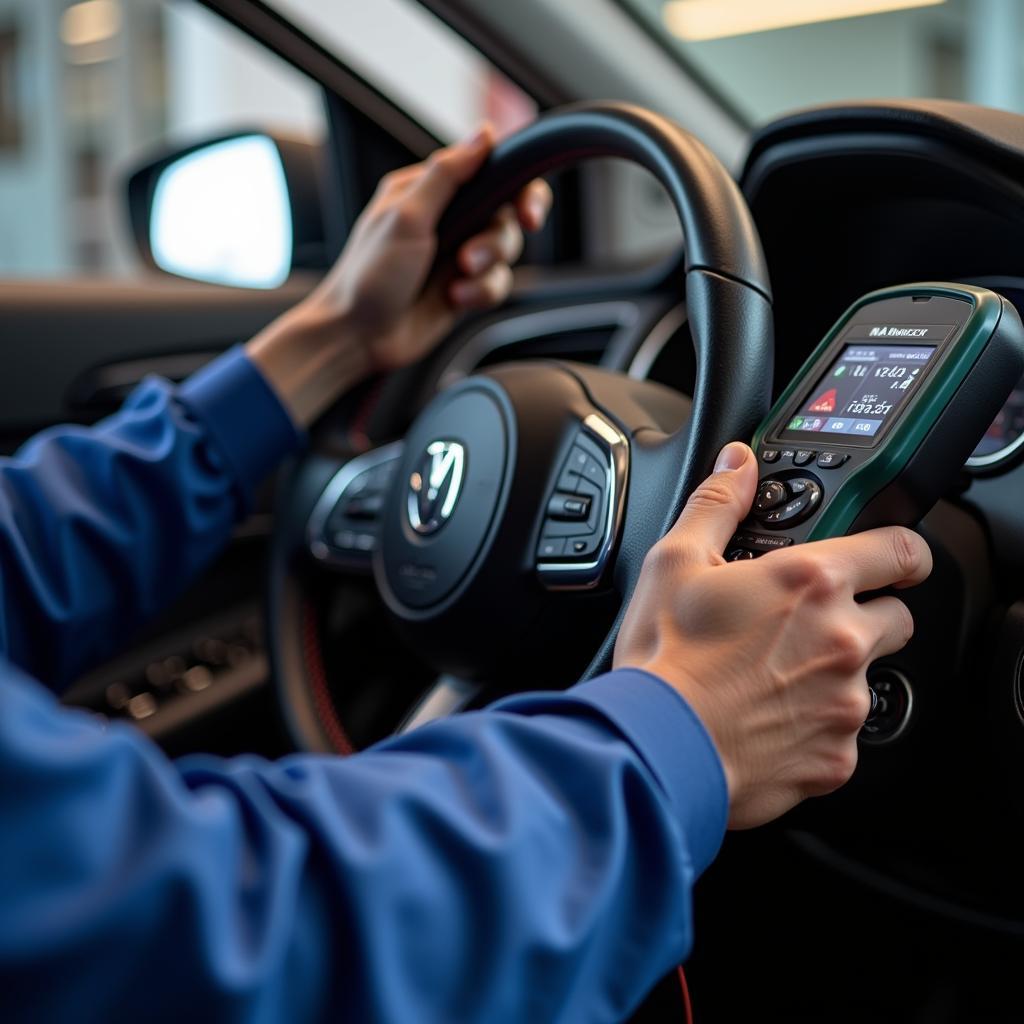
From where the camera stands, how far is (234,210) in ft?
5.39

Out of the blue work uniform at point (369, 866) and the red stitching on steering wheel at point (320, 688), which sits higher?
the blue work uniform at point (369, 866)

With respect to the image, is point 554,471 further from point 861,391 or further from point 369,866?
point 369,866

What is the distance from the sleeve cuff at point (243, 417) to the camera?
990 millimetres

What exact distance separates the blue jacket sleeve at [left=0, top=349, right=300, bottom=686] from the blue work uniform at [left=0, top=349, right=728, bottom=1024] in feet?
1.51

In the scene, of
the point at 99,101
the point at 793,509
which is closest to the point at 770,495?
the point at 793,509

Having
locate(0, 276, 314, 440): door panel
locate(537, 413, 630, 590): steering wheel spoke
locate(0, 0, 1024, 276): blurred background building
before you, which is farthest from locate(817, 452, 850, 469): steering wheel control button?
locate(0, 0, 1024, 276): blurred background building

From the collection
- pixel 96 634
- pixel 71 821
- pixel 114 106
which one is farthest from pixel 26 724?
pixel 114 106

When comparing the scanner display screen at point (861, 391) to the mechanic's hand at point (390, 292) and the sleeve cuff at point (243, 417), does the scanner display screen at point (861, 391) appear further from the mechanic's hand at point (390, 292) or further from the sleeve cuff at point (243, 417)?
the sleeve cuff at point (243, 417)

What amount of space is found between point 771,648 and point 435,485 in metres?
0.37

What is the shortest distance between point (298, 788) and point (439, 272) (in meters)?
0.68

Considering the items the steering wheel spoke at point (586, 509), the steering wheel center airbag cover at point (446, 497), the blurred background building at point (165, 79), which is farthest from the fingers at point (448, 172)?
the blurred background building at point (165, 79)

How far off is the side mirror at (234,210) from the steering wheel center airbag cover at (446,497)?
69 centimetres

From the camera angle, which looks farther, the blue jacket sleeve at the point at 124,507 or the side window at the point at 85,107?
the side window at the point at 85,107

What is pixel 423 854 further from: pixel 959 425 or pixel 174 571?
pixel 174 571
